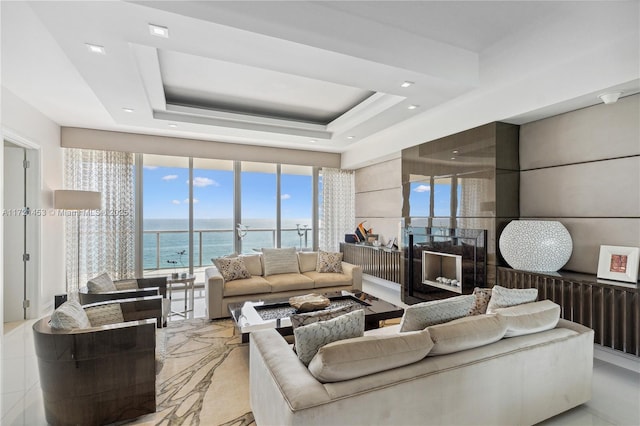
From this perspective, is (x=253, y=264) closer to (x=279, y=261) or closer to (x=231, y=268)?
(x=279, y=261)

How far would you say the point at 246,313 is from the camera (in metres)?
3.41

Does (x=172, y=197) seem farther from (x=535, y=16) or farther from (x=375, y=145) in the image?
(x=535, y=16)

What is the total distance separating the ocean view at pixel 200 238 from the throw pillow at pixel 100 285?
2377mm

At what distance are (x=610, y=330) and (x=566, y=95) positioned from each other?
222 centimetres

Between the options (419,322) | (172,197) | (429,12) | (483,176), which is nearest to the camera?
(419,322)

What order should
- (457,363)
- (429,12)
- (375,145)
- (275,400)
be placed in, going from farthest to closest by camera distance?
(375,145), (429,12), (457,363), (275,400)

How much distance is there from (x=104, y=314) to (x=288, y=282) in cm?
244

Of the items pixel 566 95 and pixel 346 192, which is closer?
pixel 566 95

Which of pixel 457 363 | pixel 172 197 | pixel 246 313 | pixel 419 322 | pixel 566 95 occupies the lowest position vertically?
pixel 246 313

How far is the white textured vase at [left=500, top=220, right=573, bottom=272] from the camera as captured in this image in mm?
3273

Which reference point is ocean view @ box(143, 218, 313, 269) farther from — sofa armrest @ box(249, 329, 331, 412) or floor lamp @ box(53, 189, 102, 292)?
sofa armrest @ box(249, 329, 331, 412)

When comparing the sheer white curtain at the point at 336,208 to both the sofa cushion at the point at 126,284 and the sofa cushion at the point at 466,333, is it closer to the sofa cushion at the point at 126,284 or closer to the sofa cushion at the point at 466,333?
the sofa cushion at the point at 126,284

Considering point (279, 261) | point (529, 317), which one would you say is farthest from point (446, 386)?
point (279, 261)

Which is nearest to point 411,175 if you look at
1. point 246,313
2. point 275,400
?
point 246,313
